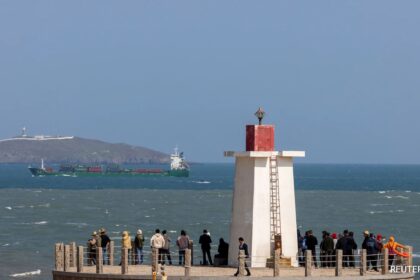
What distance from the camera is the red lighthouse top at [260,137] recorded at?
31172 millimetres

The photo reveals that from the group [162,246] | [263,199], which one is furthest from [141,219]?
[263,199]

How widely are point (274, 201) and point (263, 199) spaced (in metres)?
0.29

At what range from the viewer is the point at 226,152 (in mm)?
31875

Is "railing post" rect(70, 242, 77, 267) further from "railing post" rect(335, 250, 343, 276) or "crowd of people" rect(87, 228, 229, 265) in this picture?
"railing post" rect(335, 250, 343, 276)

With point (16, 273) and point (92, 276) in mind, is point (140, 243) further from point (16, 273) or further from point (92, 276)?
point (16, 273)

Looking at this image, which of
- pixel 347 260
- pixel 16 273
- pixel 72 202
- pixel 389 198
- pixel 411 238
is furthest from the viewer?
pixel 389 198

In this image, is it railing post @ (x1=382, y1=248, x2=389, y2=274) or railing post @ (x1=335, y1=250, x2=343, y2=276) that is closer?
railing post @ (x1=335, y1=250, x2=343, y2=276)

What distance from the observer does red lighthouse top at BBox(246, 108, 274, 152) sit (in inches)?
1227

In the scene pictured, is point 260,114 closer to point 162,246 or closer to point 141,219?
point 162,246

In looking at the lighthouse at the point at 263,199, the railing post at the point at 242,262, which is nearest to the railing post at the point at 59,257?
the lighthouse at the point at 263,199

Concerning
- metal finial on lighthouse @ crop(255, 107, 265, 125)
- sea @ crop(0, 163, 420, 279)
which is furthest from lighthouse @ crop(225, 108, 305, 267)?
sea @ crop(0, 163, 420, 279)

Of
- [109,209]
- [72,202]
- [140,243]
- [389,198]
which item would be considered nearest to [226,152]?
[140,243]

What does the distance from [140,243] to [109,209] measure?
8036 cm

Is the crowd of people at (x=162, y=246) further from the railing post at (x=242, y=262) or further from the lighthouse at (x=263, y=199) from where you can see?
the railing post at (x=242, y=262)
